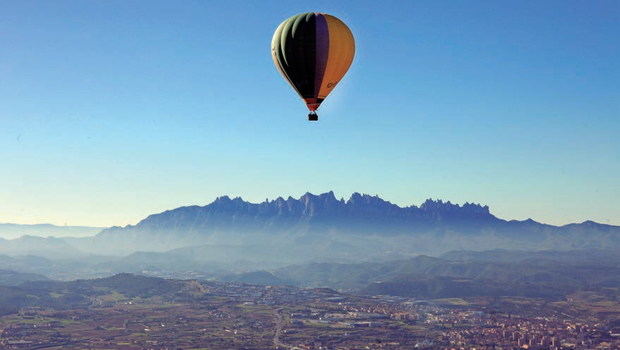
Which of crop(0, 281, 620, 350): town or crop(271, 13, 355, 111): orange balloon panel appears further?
crop(0, 281, 620, 350): town

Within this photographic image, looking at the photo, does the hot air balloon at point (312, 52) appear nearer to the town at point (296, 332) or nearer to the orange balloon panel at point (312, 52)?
the orange balloon panel at point (312, 52)

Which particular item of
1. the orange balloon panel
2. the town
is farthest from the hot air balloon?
the town

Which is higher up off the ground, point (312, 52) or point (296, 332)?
point (312, 52)

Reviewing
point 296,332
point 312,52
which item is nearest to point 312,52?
point 312,52

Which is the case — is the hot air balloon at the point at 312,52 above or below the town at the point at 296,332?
above

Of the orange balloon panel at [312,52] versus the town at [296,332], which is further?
the town at [296,332]

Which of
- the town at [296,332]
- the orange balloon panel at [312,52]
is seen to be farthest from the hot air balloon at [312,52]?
the town at [296,332]

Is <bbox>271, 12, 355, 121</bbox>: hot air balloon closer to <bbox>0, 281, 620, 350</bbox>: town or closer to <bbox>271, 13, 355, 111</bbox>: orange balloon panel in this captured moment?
<bbox>271, 13, 355, 111</bbox>: orange balloon panel

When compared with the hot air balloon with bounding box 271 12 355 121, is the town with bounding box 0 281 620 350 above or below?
below

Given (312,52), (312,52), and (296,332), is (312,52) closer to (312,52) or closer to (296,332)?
(312,52)

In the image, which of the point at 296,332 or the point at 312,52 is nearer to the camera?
the point at 312,52
